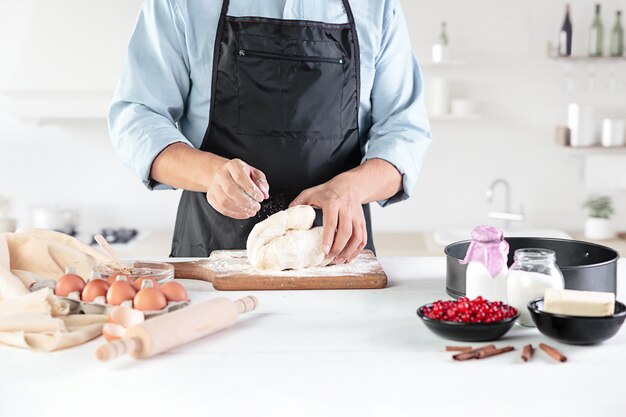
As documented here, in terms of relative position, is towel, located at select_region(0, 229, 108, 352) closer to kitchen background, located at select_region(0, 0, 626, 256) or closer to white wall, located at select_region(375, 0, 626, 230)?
kitchen background, located at select_region(0, 0, 626, 256)

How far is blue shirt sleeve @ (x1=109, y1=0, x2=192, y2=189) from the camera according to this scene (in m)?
1.94

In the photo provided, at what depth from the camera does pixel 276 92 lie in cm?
203

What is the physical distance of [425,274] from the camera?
1763 mm

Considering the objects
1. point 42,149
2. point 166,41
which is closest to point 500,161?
point 42,149

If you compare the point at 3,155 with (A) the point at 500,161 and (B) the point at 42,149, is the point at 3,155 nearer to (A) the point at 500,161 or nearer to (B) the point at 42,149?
(B) the point at 42,149

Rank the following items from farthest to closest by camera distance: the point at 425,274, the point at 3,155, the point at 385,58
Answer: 1. the point at 3,155
2. the point at 385,58
3. the point at 425,274

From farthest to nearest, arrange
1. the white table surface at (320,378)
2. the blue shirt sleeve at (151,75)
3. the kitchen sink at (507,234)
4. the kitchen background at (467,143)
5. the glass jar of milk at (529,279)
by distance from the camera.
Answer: the kitchen background at (467,143) < the kitchen sink at (507,234) < the blue shirt sleeve at (151,75) < the glass jar of milk at (529,279) < the white table surface at (320,378)

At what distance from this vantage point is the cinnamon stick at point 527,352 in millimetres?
1173

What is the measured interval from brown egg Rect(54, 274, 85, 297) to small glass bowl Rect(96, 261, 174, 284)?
121 millimetres

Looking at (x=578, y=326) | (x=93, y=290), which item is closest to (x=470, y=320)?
(x=578, y=326)

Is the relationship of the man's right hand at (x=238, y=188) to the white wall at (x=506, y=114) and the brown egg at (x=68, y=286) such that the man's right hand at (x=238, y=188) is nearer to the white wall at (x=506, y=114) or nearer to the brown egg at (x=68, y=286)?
the brown egg at (x=68, y=286)

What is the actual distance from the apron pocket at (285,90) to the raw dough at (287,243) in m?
0.34

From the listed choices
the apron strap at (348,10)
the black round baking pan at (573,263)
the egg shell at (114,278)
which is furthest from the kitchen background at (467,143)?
the egg shell at (114,278)

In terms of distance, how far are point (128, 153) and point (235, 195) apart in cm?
38
